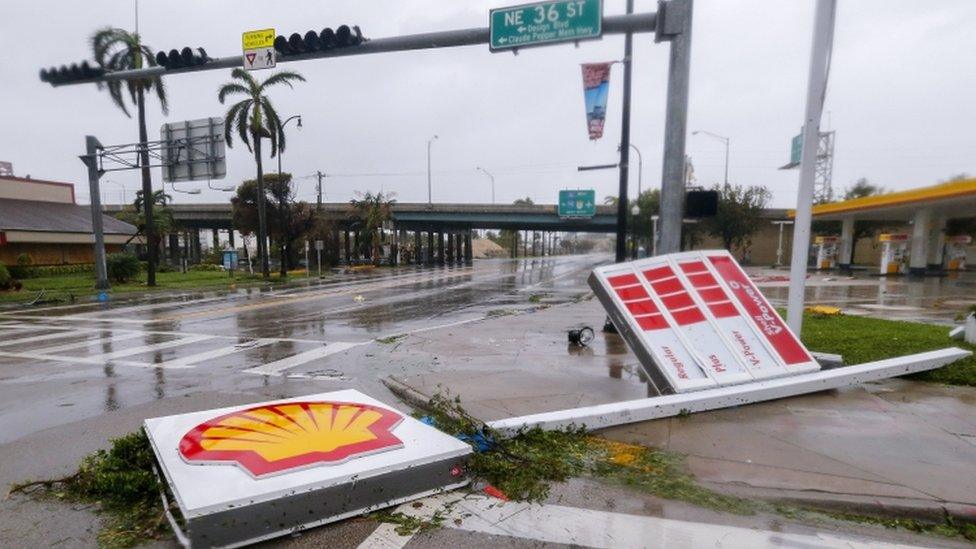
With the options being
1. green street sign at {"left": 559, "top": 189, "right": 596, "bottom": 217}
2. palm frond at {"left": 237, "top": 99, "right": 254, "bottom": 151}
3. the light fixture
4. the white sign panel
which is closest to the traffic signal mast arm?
the light fixture

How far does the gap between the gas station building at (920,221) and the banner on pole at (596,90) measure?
1917 centimetres

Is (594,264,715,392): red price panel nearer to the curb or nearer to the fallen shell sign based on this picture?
the fallen shell sign

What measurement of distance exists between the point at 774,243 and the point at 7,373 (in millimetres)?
61966

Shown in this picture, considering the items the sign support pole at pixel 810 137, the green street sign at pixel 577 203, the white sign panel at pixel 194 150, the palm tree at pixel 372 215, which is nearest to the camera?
the sign support pole at pixel 810 137

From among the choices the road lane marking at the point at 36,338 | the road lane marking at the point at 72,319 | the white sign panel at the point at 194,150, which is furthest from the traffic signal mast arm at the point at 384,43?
the white sign panel at the point at 194,150

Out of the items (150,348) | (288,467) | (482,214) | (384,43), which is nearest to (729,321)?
(288,467)

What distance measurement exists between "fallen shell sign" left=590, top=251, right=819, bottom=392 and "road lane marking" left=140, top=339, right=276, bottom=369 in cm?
689

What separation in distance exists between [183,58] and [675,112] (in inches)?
395

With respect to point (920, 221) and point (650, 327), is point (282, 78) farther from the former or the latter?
point (920, 221)

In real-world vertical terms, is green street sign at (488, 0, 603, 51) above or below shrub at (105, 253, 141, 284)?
above

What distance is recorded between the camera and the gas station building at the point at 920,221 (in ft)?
78.3

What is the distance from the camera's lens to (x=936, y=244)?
105ft

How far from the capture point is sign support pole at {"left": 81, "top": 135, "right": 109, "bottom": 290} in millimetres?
21625

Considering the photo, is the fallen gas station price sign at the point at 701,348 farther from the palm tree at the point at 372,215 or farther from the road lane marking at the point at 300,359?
the palm tree at the point at 372,215
